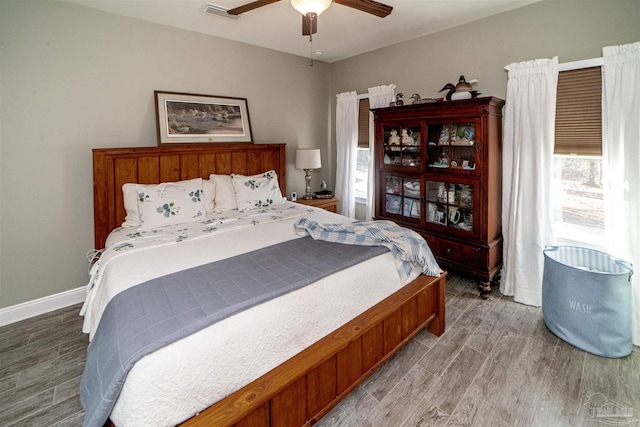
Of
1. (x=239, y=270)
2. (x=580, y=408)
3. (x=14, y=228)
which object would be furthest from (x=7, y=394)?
(x=580, y=408)

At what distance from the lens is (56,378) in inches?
79.9

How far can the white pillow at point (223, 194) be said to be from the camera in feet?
10.8

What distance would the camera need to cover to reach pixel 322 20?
3.15 meters

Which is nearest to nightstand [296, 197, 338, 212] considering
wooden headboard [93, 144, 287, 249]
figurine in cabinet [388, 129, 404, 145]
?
wooden headboard [93, 144, 287, 249]

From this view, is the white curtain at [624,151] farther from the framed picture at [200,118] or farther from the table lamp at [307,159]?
the framed picture at [200,118]

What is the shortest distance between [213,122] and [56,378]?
8.67ft

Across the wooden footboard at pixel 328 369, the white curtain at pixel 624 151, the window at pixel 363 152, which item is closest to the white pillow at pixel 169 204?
the wooden footboard at pixel 328 369

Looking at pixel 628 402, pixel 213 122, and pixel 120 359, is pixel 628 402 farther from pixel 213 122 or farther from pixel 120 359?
pixel 213 122

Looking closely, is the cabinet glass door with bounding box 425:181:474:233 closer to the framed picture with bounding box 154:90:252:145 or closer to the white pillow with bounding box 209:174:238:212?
the white pillow with bounding box 209:174:238:212

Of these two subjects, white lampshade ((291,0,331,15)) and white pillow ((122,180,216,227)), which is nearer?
white lampshade ((291,0,331,15))

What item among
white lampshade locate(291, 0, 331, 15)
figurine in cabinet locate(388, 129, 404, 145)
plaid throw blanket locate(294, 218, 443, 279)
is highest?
white lampshade locate(291, 0, 331, 15)

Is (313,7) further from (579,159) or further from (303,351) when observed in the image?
(579,159)

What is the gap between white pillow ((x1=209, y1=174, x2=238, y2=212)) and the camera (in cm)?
329

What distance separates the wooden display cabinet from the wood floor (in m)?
0.73
